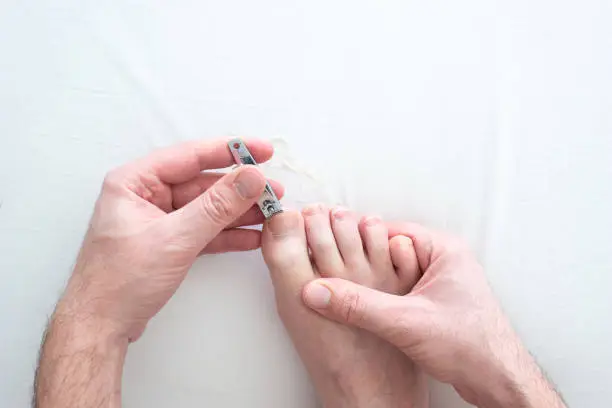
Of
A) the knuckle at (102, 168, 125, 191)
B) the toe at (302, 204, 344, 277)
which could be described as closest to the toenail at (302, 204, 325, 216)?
the toe at (302, 204, 344, 277)

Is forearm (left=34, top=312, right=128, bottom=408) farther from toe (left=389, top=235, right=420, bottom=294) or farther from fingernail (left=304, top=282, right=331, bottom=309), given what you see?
toe (left=389, top=235, right=420, bottom=294)

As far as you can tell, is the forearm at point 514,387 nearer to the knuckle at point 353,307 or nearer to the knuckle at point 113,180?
the knuckle at point 353,307

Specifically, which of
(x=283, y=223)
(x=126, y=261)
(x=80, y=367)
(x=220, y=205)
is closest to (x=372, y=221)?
(x=283, y=223)

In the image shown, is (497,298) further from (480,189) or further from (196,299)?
(196,299)

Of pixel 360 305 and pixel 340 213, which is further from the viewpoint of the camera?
pixel 340 213

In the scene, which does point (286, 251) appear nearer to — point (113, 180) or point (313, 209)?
point (313, 209)
